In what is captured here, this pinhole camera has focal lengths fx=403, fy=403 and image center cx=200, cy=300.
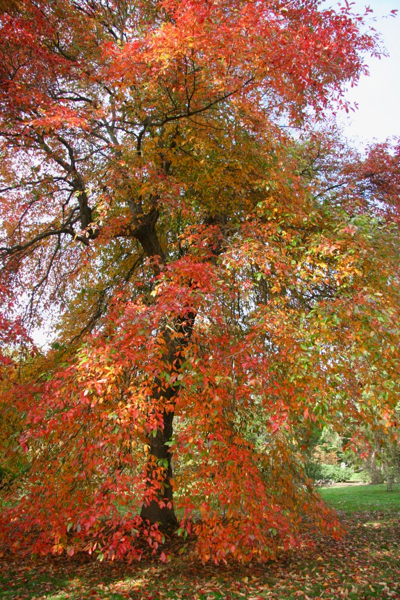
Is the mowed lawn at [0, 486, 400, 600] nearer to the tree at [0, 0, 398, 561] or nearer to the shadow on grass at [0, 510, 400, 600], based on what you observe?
the shadow on grass at [0, 510, 400, 600]

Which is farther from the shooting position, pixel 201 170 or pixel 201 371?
pixel 201 170

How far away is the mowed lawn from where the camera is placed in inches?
188

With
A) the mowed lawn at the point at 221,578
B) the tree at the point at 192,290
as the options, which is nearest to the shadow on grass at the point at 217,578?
the mowed lawn at the point at 221,578

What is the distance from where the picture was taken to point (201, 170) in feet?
23.4

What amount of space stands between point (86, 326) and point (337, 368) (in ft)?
15.6

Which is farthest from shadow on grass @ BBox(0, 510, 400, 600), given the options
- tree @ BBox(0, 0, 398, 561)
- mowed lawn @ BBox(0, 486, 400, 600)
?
tree @ BBox(0, 0, 398, 561)

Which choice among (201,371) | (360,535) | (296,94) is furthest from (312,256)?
(360,535)

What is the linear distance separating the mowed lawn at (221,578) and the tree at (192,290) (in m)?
0.45

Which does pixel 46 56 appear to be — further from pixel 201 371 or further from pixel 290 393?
pixel 290 393

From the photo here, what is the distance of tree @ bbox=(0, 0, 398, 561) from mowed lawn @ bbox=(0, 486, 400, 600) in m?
0.45

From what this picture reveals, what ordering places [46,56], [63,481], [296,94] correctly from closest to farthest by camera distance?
1. [63,481]
2. [46,56]
3. [296,94]

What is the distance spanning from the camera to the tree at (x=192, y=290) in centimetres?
450

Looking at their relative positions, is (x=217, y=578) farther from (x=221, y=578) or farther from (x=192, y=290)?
(x=192, y=290)

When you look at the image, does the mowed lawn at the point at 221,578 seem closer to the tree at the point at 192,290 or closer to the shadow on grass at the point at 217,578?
the shadow on grass at the point at 217,578
